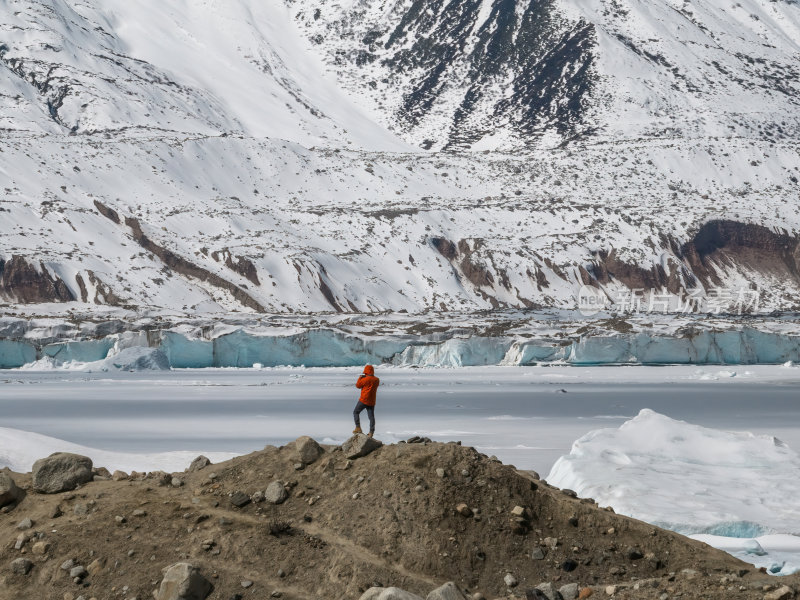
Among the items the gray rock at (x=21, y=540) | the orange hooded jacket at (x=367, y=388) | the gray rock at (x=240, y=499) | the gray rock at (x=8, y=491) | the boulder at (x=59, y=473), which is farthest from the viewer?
the orange hooded jacket at (x=367, y=388)

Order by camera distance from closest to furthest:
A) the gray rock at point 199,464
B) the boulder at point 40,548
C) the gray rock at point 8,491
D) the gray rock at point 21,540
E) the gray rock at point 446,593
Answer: the gray rock at point 446,593 < the boulder at point 40,548 < the gray rock at point 21,540 < the gray rock at point 8,491 < the gray rock at point 199,464

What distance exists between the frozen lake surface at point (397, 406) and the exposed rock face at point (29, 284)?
66.8ft

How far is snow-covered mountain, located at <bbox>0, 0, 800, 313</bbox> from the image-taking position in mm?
85000

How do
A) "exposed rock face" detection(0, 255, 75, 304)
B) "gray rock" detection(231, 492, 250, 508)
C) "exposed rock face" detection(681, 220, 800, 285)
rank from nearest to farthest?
"gray rock" detection(231, 492, 250, 508)
"exposed rock face" detection(0, 255, 75, 304)
"exposed rock face" detection(681, 220, 800, 285)

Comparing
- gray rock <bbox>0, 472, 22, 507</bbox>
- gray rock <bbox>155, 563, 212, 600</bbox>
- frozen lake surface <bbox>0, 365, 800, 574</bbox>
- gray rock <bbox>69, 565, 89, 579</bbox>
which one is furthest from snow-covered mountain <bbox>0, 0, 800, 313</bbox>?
gray rock <bbox>155, 563, 212, 600</bbox>

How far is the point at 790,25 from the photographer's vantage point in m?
181

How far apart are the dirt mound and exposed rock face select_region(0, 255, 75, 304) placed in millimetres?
68168

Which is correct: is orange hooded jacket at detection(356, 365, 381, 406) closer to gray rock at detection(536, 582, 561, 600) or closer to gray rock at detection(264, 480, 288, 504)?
gray rock at detection(264, 480, 288, 504)

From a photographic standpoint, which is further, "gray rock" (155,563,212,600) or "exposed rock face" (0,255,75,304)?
"exposed rock face" (0,255,75,304)

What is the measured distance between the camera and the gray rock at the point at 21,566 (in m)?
8.87

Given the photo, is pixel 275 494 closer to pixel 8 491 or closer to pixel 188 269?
pixel 8 491

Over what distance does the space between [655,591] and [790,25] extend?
622ft

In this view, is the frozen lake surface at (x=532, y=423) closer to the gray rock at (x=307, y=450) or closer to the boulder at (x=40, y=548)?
the gray rock at (x=307, y=450)

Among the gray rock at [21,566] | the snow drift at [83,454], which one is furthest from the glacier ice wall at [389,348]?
the gray rock at [21,566]
